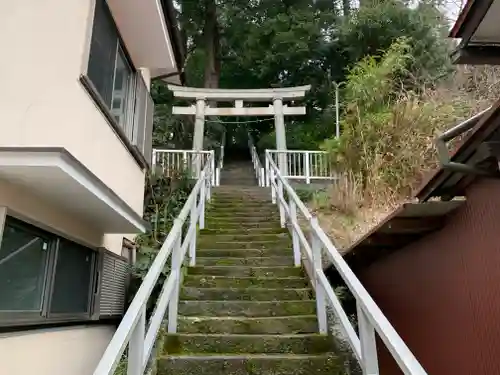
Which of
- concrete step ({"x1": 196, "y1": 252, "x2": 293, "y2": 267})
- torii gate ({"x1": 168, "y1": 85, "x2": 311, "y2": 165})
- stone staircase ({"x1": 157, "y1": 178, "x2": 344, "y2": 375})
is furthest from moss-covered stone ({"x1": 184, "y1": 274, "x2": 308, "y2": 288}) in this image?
torii gate ({"x1": 168, "y1": 85, "x2": 311, "y2": 165})

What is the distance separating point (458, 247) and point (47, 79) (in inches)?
127

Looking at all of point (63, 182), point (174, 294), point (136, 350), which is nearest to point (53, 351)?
point (174, 294)

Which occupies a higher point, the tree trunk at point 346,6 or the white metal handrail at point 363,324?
the tree trunk at point 346,6

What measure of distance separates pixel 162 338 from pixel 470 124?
293cm

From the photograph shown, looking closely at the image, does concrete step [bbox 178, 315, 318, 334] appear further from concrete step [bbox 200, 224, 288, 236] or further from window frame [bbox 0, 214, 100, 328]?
concrete step [bbox 200, 224, 288, 236]

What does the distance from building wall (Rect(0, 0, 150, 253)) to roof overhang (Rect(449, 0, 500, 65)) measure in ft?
10.1

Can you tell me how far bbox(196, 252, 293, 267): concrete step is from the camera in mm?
5996

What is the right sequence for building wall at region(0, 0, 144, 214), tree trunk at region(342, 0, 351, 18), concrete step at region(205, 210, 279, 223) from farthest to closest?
tree trunk at region(342, 0, 351, 18)
concrete step at region(205, 210, 279, 223)
building wall at region(0, 0, 144, 214)

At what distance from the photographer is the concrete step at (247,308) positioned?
455 cm

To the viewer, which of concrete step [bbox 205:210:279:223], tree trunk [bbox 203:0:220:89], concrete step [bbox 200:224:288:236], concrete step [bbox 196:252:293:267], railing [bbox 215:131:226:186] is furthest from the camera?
tree trunk [bbox 203:0:220:89]

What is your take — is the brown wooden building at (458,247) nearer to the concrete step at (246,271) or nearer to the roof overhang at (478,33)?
the roof overhang at (478,33)

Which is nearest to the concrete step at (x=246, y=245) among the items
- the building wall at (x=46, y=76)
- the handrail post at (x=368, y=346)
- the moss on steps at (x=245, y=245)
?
the moss on steps at (x=245, y=245)

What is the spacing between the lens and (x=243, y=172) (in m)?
18.0

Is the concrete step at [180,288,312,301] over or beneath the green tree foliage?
beneath
